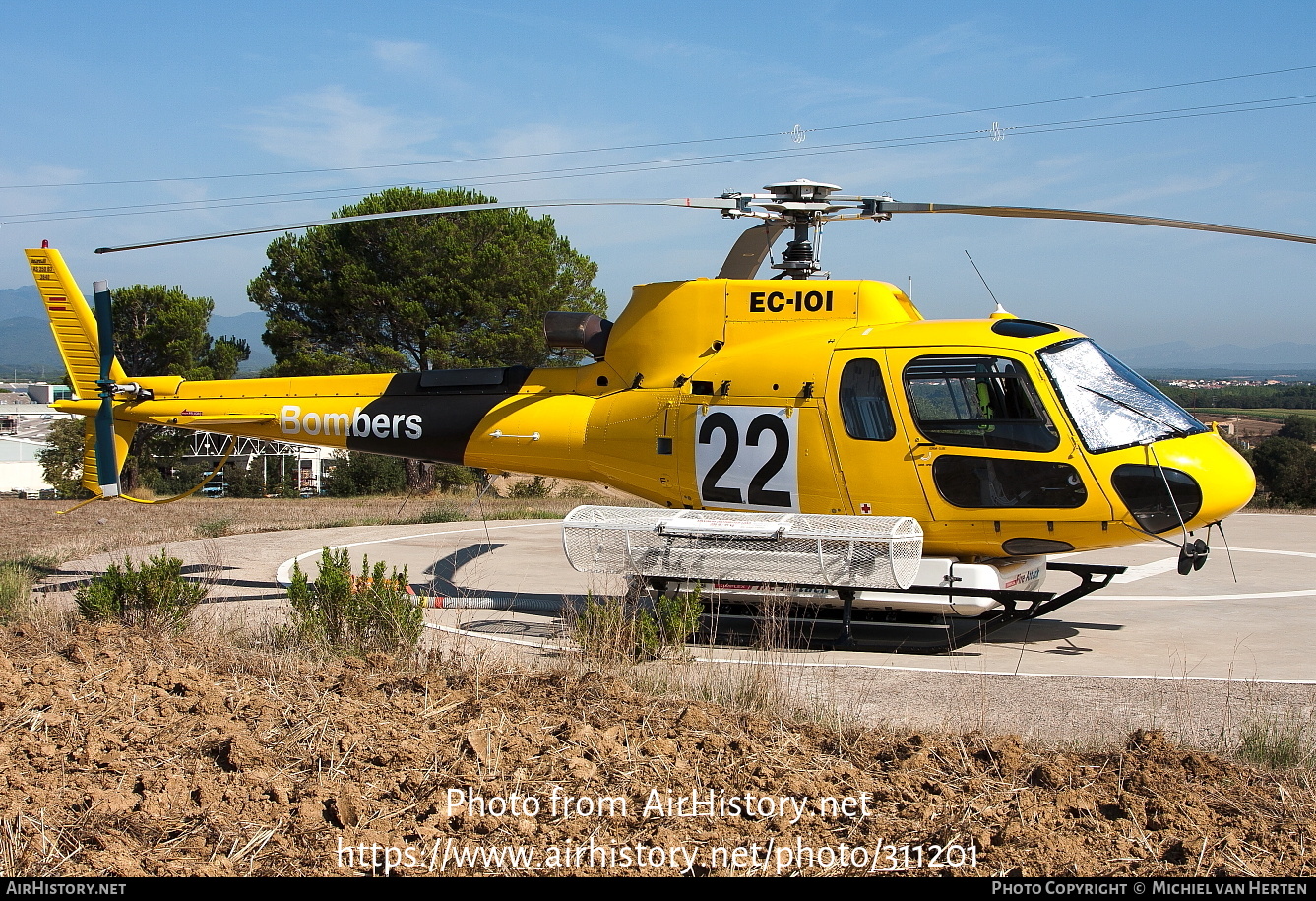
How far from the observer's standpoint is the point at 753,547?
8.52 m

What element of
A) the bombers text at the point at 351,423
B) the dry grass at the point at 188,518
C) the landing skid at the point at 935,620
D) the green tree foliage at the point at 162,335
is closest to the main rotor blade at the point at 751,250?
the landing skid at the point at 935,620

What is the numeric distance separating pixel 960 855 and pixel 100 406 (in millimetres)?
11775

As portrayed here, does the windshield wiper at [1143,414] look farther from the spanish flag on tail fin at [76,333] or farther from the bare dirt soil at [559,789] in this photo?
the spanish flag on tail fin at [76,333]

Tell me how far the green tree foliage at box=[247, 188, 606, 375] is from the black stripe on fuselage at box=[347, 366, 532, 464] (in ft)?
64.0

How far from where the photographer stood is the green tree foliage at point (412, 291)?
104 ft

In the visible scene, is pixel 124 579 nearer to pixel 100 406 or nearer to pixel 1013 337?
pixel 100 406

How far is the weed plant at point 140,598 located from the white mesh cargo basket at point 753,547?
344 cm

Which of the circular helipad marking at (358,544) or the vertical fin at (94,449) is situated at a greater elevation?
the vertical fin at (94,449)

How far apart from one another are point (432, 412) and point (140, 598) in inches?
154

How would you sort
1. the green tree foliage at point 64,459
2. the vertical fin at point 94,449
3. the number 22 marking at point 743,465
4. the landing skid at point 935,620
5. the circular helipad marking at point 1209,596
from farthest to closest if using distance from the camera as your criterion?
the green tree foliage at point 64,459
the vertical fin at point 94,449
the circular helipad marking at point 1209,596
the number 22 marking at point 743,465
the landing skid at point 935,620

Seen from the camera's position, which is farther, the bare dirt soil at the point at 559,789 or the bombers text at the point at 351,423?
the bombers text at the point at 351,423

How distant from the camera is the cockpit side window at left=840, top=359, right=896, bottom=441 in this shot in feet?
29.3

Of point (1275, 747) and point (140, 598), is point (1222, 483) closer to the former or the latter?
point (1275, 747)

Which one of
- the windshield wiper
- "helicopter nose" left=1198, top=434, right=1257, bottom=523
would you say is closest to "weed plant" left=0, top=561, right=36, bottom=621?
the windshield wiper
